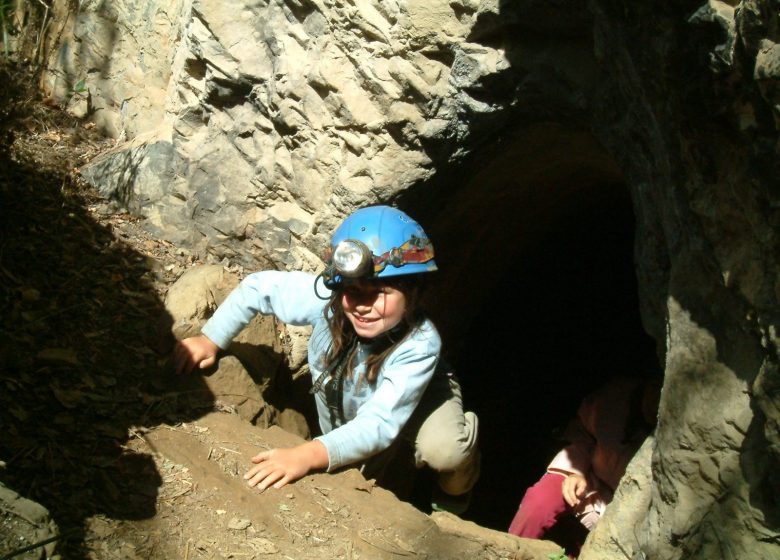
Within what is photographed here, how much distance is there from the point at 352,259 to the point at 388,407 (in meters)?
0.57

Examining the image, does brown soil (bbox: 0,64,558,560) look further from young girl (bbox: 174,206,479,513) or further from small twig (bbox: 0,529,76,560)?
young girl (bbox: 174,206,479,513)

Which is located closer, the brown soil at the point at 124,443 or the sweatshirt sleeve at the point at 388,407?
the brown soil at the point at 124,443

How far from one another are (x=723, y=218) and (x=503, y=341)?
3093mm

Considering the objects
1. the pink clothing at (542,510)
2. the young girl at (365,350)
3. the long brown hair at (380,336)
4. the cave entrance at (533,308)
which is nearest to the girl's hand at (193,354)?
the young girl at (365,350)

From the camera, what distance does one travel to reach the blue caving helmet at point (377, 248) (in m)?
3.02

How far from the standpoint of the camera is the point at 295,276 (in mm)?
3512

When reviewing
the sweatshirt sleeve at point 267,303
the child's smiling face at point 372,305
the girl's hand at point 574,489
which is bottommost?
the girl's hand at point 574,489

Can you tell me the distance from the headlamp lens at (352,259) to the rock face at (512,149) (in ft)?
2.00

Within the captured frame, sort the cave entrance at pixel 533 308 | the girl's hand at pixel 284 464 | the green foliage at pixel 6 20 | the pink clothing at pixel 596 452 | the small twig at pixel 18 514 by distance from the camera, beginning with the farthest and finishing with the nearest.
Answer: the green foliage at pixel 6 20, the cave entrance at pixel 533 308, the pink clothing at pixel 596 452, the girl's hand at pixel 284 464, the small twig at pixel 18 514

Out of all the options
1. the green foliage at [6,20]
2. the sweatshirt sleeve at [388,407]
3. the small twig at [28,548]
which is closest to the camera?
the small twig at [28,548]

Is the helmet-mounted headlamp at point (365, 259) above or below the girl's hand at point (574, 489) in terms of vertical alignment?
above

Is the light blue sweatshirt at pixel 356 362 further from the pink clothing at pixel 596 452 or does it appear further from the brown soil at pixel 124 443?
the pink clothing at pixel 596 452

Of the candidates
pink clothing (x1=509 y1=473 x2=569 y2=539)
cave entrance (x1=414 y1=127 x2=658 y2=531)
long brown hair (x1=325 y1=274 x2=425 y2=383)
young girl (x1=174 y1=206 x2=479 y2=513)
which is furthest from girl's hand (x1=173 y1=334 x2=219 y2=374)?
pink clothing (x1=509 y1=473 x2=569 y2=539)

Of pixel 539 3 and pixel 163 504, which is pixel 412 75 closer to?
pixel 539 3
